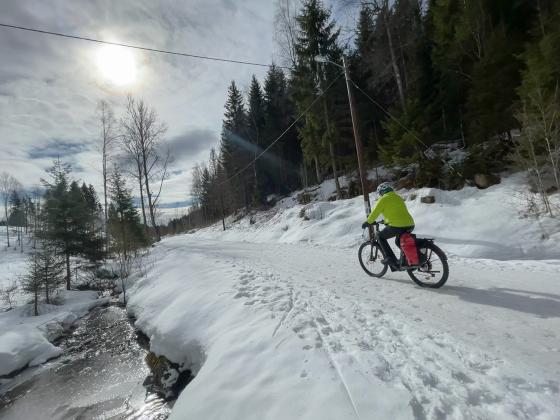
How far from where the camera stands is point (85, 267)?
48.3ft

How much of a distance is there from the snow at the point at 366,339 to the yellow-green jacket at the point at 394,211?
1.21 m

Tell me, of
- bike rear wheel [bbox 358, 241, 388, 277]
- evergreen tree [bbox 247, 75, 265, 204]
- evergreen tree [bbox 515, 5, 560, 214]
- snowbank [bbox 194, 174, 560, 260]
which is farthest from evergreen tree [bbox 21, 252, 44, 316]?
evergreen tree [bbox 247, 75, 265, 204]

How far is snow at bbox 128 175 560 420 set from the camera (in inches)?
99.8

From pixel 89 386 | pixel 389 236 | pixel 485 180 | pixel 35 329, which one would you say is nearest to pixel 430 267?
pixel 389 236

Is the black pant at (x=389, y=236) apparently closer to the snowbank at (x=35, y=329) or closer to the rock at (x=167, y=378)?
the rock at (x=167, y=378)

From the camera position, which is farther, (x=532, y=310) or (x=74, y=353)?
(x=74, y=353)

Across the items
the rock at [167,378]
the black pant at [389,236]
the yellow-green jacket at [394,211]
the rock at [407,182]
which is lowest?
the rock at [167,378]

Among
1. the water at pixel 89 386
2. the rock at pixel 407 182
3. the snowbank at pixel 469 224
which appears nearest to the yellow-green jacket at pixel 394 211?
the snowbank at pixel 469 224

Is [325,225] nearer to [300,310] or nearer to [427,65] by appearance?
[300,310]

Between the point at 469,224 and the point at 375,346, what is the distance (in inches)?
353

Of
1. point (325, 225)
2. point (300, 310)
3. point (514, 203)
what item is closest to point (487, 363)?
point (300, 310)

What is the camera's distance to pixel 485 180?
40.0 ft

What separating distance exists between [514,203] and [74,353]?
13976 mm

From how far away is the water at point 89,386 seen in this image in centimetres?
468
